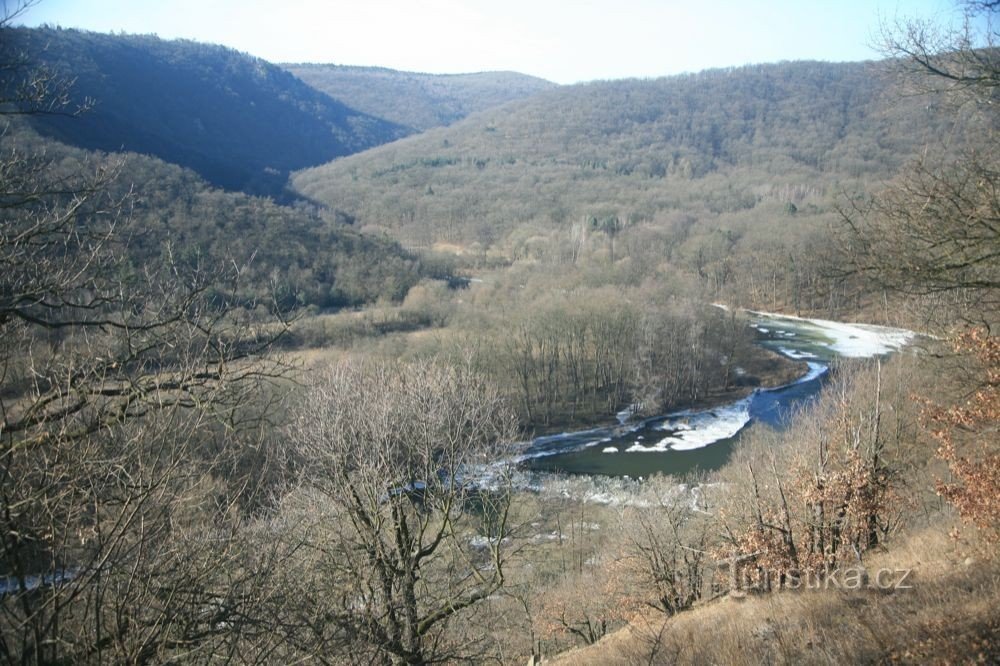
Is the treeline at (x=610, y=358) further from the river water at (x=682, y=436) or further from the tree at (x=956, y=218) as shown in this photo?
the tree at (x=956, y=218)

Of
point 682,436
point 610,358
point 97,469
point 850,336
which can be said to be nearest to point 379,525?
point 97,469

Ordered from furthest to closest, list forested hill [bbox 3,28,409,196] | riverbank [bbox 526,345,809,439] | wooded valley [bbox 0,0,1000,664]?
forested hill [bbox 3,28,409,196], riverbank [bbox 526,345,809,439], wooded valley [bbox 0,0,1000,664]

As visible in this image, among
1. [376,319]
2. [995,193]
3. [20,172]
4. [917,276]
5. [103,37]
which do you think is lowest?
[376,319]

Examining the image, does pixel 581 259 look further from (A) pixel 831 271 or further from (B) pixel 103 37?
(B) pixel 103 37

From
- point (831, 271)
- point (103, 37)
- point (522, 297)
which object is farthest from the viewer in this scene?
point (103, 37)

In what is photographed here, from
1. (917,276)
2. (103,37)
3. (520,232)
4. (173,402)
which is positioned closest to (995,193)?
(917,276)

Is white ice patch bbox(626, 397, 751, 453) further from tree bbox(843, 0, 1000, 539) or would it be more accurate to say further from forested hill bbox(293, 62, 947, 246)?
forested hill bbox(293, 62, 947, 246)

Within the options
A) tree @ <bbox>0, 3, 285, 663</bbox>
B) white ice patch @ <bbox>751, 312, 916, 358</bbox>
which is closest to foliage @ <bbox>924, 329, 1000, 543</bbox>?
tree @ <bbox>0, 3, 285, 663</bbox>

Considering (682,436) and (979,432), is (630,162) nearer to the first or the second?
(682,436)
